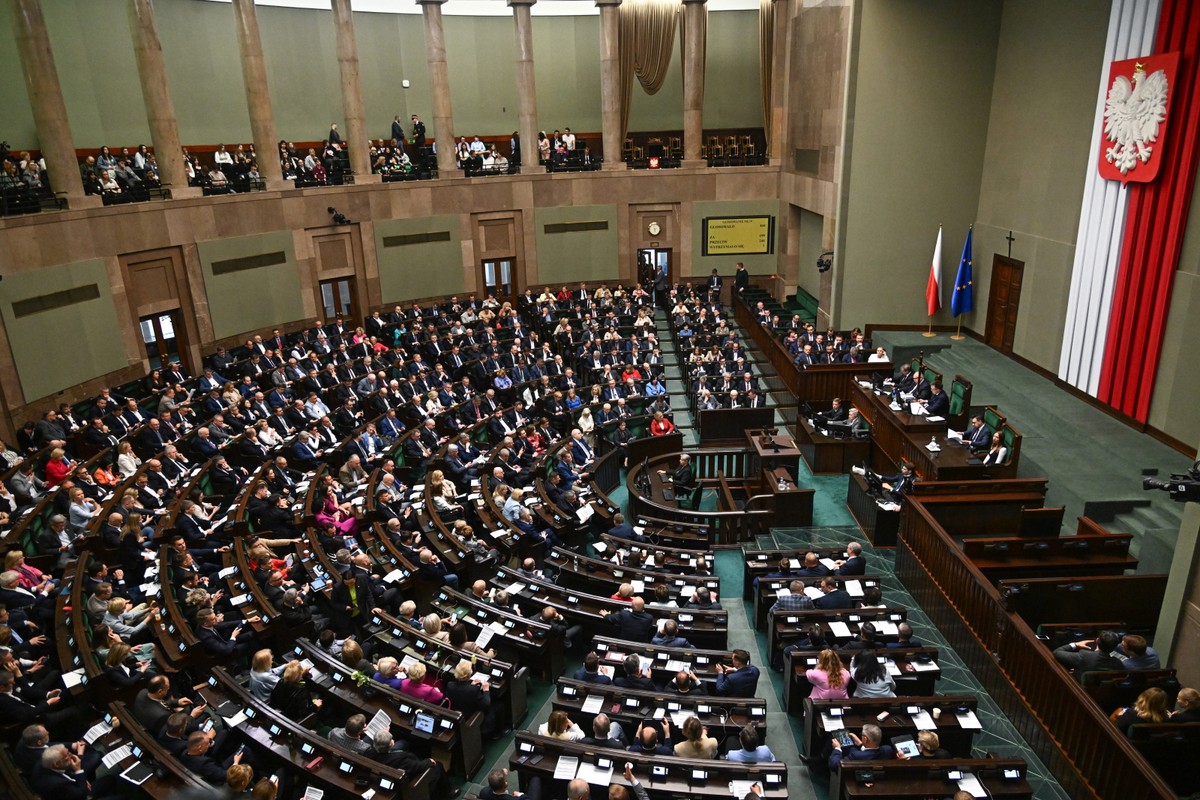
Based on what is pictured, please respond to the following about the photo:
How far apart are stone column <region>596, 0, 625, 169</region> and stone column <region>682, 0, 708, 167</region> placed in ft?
6.22

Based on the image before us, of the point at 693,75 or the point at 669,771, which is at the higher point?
the point at 693,75

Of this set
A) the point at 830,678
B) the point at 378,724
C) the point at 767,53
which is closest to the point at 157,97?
the point at 378,724

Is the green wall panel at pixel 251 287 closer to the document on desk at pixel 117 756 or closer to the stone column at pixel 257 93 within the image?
the stone column at pixel 257 93

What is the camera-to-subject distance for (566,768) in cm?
591

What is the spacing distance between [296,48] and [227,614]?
61.3 ft

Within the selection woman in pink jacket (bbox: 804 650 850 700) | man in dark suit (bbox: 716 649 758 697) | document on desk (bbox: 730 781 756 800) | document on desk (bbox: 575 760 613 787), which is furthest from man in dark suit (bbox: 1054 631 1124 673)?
document on desk (bbox: 575 760 613 787)

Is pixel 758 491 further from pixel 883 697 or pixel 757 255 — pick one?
pixel 757 255

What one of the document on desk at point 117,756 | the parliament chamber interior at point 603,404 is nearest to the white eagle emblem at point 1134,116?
the parliament chamber interior at point 603,404

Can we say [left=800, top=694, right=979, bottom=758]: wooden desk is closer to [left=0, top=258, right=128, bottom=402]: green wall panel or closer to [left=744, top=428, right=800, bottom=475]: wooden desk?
[left=744, top=428, right=800, bottom=475]: wooden desk

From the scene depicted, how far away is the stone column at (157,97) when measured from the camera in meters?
15.5

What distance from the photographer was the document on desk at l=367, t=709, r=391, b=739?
6.18 metres

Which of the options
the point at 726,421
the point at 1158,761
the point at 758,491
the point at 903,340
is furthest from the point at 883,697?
the point at 903,340

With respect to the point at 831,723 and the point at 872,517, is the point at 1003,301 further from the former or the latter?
the point at 831,723

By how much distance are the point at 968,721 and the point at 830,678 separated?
1088mm
